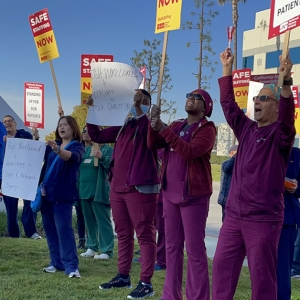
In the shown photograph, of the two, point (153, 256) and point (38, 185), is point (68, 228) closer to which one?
point (38, 185)

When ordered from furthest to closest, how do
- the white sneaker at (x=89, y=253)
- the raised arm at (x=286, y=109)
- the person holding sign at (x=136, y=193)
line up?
the white sneaker at (x=89, y=253)
the person holding sign at (x=136, y=193)
the raised arm at (x=286, y=109)

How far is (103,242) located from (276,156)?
4.04 m

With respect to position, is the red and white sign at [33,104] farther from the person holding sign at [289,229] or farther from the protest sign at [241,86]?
the person holding sign at [289,229]

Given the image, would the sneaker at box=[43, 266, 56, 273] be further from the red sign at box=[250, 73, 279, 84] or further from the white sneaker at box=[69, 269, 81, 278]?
the red sign at box=[250, 73, 279, 84]

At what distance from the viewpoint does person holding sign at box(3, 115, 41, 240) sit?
8.20 metres

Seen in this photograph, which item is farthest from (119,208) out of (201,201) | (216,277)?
(216,277)

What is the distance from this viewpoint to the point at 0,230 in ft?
29.0

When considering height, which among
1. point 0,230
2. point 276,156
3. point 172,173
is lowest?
point 0,230

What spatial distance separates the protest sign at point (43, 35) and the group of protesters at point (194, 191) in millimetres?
1378

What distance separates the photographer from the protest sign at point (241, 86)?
8.54m

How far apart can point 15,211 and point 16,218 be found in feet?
0.64

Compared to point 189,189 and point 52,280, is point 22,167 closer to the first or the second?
point 52,280

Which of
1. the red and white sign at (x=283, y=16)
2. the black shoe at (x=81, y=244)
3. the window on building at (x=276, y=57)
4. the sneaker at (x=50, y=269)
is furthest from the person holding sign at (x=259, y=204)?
the window on building at (x=276, y=57)

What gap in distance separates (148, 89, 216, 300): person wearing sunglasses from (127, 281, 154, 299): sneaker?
1.17ft
